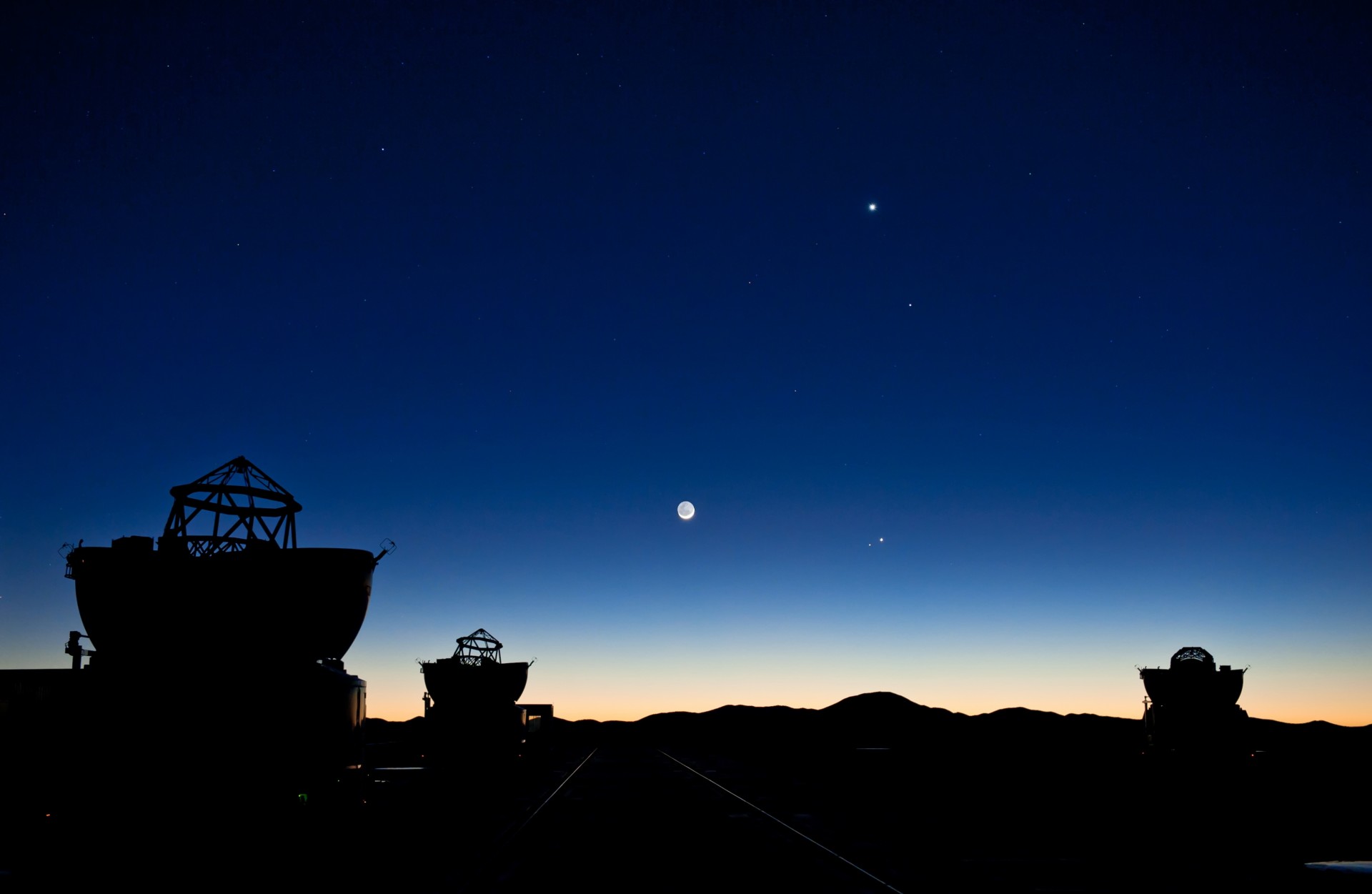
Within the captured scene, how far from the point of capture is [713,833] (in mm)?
21984

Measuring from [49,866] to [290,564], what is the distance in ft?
35.0

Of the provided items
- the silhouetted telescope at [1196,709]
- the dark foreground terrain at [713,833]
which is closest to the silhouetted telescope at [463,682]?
the dark foreground terrain at [713,833]

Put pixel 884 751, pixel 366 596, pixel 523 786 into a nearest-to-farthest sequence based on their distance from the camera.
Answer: pixel 366 596
pixel 523 786
pixel 884 751

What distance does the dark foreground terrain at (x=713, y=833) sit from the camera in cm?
1230

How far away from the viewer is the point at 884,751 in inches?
2901

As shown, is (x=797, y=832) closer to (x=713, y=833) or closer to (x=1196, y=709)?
(x=713, y=833)

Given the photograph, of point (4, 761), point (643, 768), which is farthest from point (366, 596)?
point (643, 768)

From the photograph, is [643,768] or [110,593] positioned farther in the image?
[643,768]

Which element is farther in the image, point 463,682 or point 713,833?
point 463,682

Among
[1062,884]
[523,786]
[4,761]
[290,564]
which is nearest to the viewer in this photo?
[1062,884]

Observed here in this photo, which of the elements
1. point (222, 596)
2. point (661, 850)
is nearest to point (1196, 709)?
point (661, 850)

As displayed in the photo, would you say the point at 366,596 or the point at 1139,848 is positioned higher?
the point at 366,596

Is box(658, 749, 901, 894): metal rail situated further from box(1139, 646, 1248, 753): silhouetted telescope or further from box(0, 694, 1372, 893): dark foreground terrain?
box(1139, 646, 1248, 753): silhouetted telescope

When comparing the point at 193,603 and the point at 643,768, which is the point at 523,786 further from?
the point at 193,603
